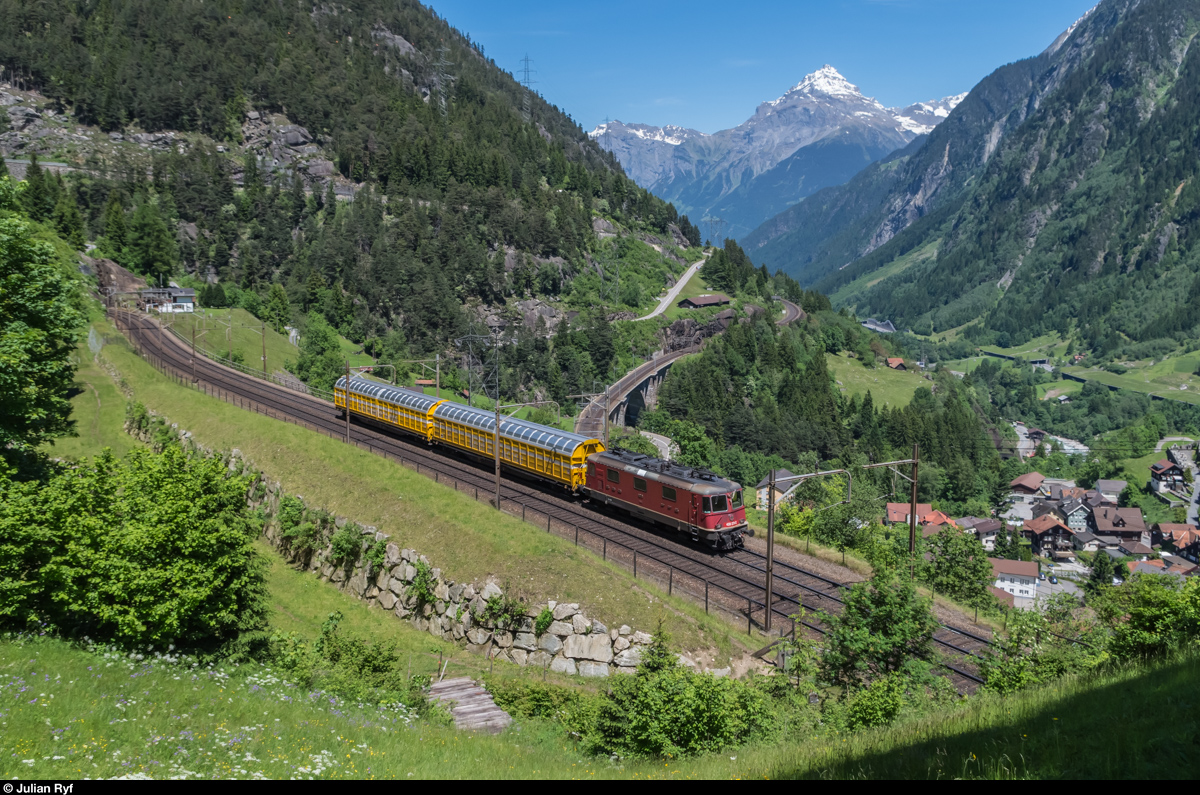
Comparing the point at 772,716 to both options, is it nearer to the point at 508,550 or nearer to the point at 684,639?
the point at 684,639

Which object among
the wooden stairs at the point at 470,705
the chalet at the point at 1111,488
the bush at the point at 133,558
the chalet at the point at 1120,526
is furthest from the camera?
the chalet at the point at 1111,488

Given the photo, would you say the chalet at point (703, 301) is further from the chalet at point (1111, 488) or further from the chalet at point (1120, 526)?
the chalet at point (1111, 488)

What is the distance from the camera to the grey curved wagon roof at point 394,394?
2160 inches

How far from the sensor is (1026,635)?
2300 cm

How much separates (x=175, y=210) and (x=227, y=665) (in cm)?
14676

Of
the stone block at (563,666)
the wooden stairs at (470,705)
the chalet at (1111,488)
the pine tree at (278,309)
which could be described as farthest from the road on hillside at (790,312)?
the wooden stairs at (470,705)

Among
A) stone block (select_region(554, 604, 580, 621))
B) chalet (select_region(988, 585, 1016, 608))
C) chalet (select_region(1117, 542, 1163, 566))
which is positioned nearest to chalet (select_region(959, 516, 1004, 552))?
chalet (select_region(1117, 542, 1163, 566))

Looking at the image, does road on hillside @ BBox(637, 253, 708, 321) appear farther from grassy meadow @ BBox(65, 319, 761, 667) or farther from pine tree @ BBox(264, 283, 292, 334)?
grassy meadow @ BBox(65, 319, 761, 667)

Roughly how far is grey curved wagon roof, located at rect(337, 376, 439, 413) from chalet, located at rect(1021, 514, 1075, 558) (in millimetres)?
127633

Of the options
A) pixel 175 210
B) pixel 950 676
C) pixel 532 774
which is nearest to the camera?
pixel 532 774

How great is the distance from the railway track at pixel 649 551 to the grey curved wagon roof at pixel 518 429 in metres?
2.97

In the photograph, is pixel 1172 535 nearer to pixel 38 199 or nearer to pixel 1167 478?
pixel 1167 478

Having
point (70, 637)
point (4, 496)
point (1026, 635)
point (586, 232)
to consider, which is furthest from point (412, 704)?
point (586, 232)

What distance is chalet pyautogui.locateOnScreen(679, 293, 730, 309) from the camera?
166000mm
